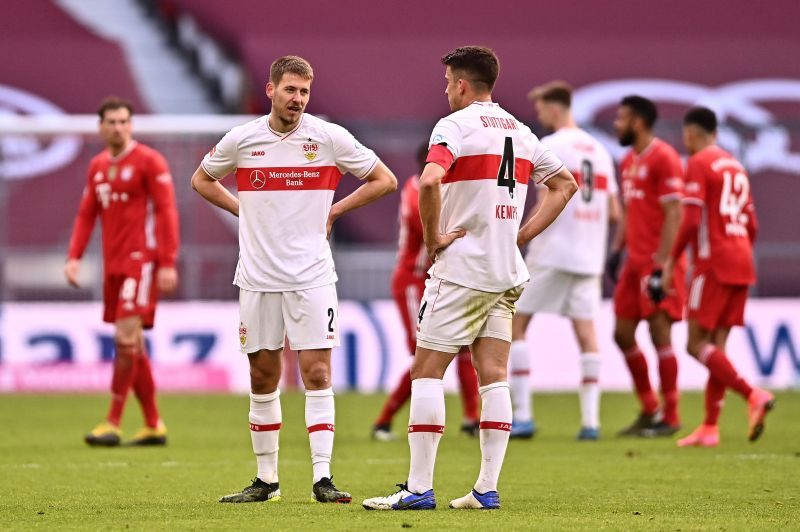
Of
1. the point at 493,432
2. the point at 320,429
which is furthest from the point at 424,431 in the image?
the point at 320,429

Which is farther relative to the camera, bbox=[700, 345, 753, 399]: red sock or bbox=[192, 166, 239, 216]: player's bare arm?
bbox=[700, 345, 753, 399]: red sock

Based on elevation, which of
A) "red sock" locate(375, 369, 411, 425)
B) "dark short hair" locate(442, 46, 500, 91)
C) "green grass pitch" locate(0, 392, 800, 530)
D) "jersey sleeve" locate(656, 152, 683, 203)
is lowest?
"green grass pitch" locate(0, 392, 800, 530)

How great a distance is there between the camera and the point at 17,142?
58.6 ft

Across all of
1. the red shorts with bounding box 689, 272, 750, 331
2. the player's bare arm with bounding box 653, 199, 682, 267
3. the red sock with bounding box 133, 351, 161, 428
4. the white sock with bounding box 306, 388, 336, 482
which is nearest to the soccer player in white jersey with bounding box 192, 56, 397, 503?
the white sock with bounding box 306, 388, 336, 482

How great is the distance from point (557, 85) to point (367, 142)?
6682 millimetres

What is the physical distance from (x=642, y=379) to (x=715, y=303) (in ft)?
3.76

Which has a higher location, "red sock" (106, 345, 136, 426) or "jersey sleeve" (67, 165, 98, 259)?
"jersey sleeve" (67, 165, 98, 259)

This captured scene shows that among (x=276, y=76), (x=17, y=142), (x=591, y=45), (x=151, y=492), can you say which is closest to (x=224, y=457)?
(x=151, y=492)

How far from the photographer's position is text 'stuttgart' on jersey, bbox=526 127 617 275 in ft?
36.5

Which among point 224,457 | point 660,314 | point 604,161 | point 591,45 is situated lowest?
point 224,457

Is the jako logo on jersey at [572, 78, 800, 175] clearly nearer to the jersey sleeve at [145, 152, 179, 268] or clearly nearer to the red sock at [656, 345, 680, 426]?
the red sock at [656, 345, 680, 426]

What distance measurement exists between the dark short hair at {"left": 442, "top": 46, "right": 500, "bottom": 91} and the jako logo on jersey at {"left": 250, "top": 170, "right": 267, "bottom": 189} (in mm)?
1041

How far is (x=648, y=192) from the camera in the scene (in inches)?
443

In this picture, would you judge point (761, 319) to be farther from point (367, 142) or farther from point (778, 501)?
point (778, 501)
